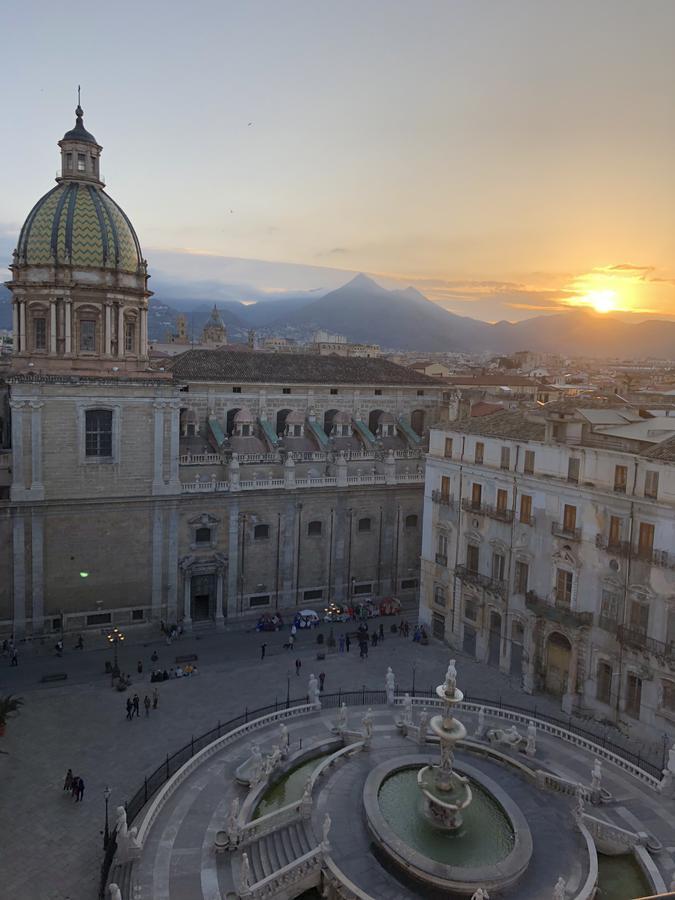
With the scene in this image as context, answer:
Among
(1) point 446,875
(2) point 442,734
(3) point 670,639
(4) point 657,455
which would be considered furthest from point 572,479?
(1) point 446,875

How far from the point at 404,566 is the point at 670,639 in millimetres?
23441

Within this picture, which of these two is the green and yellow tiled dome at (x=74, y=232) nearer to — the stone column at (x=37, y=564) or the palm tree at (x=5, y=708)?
the stone column at (x=37, y=564)

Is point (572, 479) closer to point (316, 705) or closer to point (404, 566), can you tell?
point (316, 705)

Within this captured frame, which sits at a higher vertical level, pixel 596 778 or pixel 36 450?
pixel 36 450

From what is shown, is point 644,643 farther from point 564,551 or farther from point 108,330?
point 108,330

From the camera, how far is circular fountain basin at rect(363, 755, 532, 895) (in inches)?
780

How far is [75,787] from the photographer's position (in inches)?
1019

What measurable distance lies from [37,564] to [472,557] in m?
24.2

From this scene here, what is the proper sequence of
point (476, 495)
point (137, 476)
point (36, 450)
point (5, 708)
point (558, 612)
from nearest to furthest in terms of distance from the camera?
point (5, 708) < point (558, 612) < point (476, 495) < point (36, 450) < point (137, 476)

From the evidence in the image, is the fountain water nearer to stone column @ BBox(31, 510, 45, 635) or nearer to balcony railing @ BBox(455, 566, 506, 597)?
balcony railing @ BBox(455, 566, 506, 597)

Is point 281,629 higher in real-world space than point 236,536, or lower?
lower

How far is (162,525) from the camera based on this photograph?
4331 cm

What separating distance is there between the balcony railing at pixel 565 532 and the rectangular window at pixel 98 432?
25.2 metres

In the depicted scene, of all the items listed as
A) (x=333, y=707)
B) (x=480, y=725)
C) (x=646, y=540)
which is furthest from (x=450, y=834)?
(x=646, y=540)
